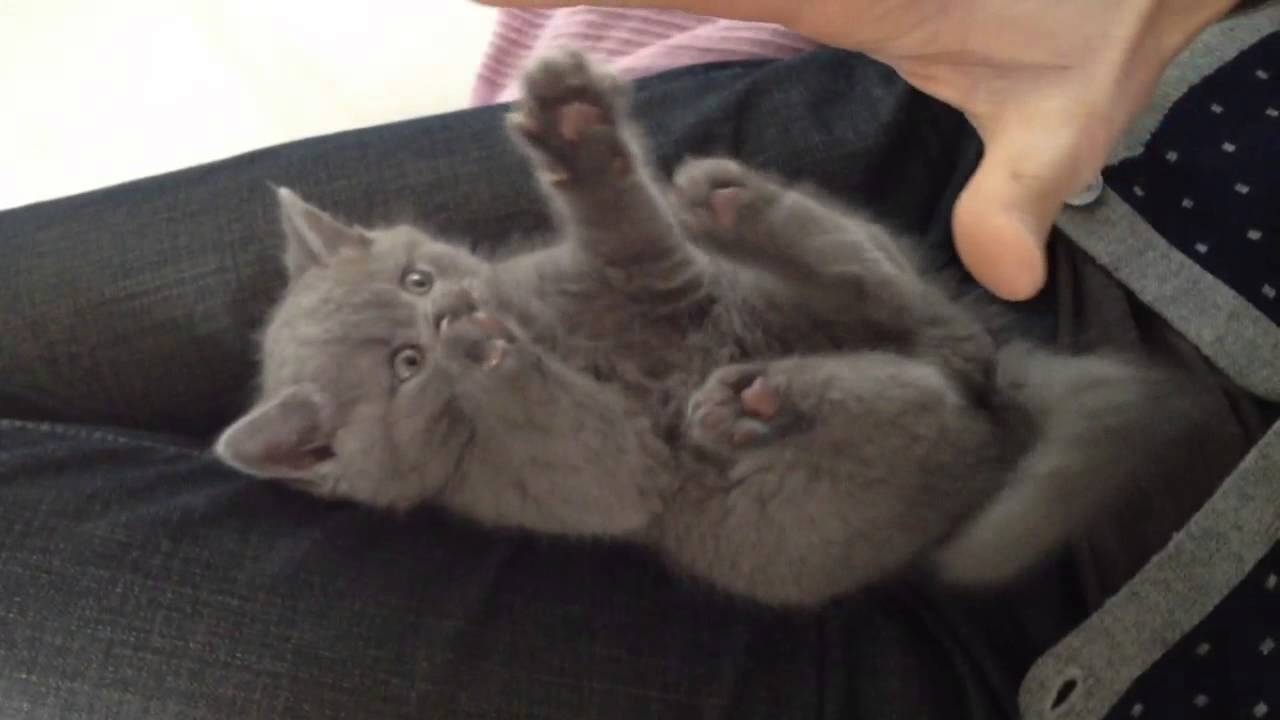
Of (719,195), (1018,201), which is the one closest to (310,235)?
(719,195)

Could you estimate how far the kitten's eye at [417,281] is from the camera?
92 cm

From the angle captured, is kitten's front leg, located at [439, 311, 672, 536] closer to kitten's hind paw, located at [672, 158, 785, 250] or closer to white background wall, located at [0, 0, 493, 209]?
kitten's hind paw, located at [672, 158, 785, 250]

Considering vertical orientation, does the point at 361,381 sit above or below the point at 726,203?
below

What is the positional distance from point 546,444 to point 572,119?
216 mm

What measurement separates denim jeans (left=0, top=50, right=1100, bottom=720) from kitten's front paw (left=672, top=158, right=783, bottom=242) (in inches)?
Result: 4.3

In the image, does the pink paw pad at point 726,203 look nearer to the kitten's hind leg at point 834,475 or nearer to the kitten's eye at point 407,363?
the kitten's hind leg at point 834,475

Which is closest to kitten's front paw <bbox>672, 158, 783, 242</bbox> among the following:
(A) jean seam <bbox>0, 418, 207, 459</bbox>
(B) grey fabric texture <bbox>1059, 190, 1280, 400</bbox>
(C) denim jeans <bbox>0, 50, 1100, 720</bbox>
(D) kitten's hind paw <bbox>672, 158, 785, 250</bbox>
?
(D) kitten's hind paw <bbox>672, 158, 785, 250</bbox>

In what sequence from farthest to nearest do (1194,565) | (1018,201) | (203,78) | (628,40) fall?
(203,78), (628,40), (1194,565), (1018,201)

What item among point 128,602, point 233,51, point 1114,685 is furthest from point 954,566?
point 233,51

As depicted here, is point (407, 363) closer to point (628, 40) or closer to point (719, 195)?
point (719, 195)

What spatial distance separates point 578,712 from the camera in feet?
2.58

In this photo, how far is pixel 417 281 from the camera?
0.92 metres

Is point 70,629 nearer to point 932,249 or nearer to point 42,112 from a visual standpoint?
point 932,249

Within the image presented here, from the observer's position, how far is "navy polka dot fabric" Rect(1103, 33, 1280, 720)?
0.72 meters
